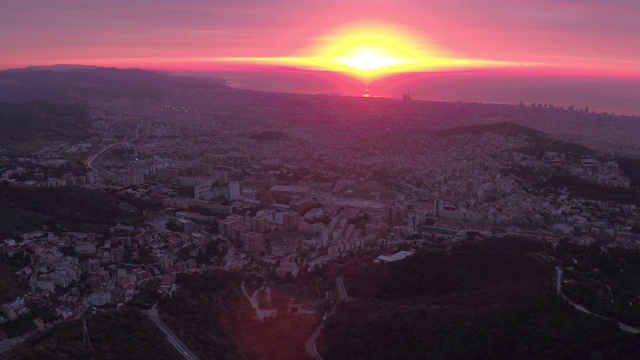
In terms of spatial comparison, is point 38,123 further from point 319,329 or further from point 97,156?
point 319,329

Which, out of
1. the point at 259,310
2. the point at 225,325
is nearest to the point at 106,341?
the point at 225,325

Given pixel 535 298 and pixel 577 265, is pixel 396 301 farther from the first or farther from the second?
pixel 577 265

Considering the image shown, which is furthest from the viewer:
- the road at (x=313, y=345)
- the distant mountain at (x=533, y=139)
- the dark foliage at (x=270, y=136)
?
the dark foliage at (x=270, y=136)

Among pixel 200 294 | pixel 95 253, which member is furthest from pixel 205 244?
pixel 200 294

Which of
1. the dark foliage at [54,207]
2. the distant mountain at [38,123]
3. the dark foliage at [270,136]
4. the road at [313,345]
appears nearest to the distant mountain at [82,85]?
the distant mountain at [38,123]

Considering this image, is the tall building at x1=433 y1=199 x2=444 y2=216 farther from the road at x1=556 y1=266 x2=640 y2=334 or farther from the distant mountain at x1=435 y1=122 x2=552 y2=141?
the distant mountain at x1=435 y1=122 x2=552 y2=141

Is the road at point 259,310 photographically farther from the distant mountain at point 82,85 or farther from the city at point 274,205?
the distant mountain at point 82,85

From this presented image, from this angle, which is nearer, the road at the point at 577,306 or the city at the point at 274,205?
the road at the point at 577,306
